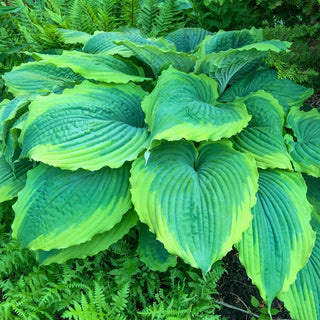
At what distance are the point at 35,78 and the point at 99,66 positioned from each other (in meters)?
0.47

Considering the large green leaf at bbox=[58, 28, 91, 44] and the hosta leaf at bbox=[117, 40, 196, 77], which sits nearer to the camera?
the hosta leaf at bbox=[117, 40, 196, 77]

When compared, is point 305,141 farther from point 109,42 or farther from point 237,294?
point 109,42

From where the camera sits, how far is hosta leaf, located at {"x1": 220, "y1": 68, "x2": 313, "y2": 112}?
1840 millimetres

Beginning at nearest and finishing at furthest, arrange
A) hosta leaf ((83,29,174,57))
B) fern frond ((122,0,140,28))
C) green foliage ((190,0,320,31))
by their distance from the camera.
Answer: green foliage ((190,0,320,31))
hosta leaf ((83,29,174,57))
fern frond ((122,0,140,28))

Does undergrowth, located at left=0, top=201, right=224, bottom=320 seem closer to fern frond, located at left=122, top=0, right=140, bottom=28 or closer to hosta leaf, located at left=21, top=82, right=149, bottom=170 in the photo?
hosta leaf, located at left=21, top=82, right=149, bottom=170

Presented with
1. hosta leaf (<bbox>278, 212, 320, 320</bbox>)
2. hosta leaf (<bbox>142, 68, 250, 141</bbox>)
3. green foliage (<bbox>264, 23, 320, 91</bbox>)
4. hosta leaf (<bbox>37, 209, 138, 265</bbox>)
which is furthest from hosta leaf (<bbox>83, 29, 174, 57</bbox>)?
hosta leaf (<bbox>278, 212, 320, 320</bbox>)

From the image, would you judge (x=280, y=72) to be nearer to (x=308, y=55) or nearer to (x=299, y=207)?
(x=308, y=55)

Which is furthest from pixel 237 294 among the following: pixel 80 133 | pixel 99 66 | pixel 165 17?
pixel 165 17

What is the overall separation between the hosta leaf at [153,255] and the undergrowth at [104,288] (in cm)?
8

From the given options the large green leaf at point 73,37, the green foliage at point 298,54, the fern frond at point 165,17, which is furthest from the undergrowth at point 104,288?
the fern frond at point 165,17

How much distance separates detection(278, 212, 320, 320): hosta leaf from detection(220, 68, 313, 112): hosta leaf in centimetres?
91

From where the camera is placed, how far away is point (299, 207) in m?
1.38

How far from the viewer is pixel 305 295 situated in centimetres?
140

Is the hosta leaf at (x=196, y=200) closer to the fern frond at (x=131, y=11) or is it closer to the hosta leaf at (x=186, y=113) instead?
the hosta leaf at (x=186, y=113)
